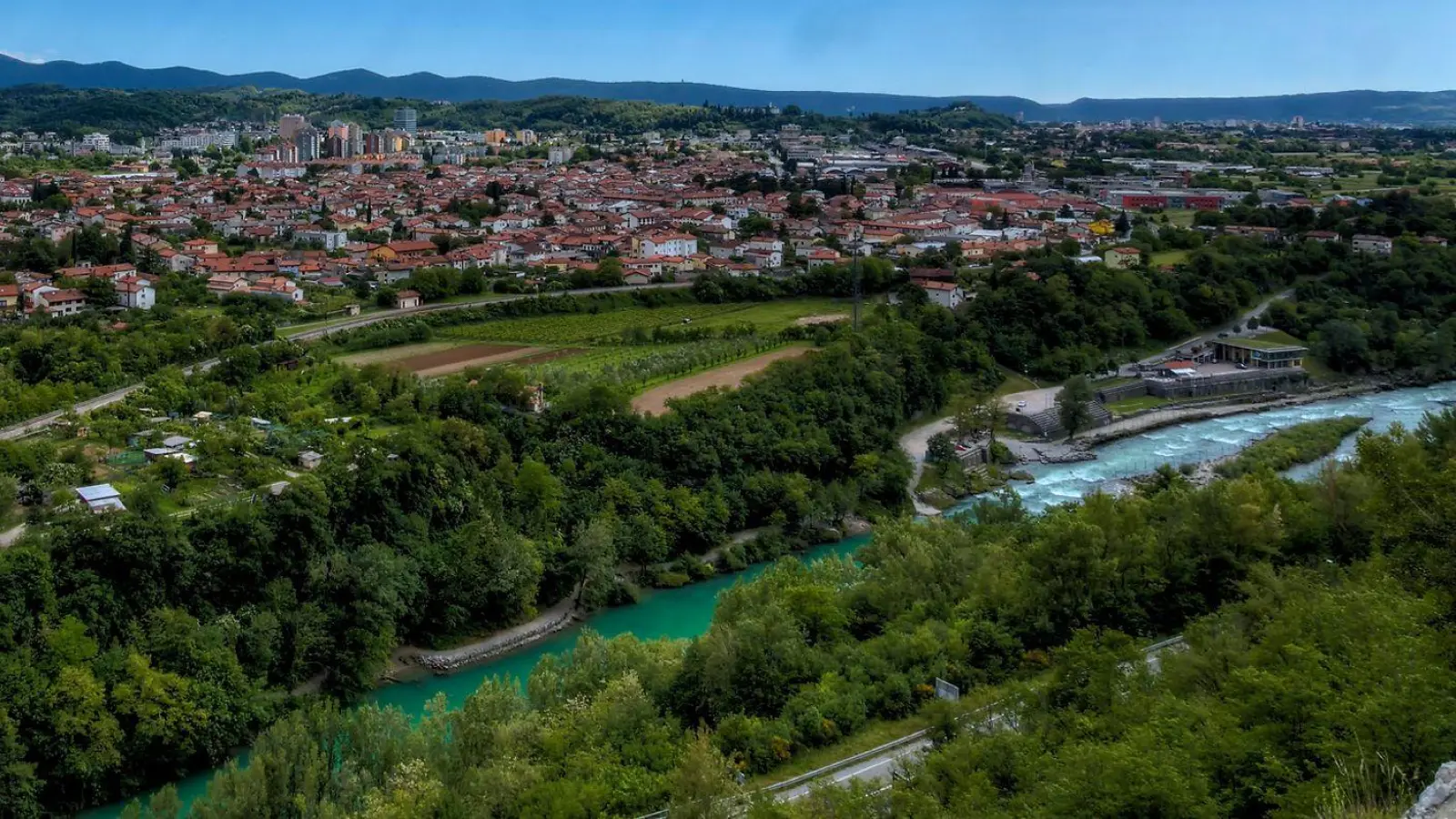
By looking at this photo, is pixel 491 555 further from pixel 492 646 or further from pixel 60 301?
pixel 60 301

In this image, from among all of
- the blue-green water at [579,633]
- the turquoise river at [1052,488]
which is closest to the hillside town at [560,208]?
the turquoise river at [1052,488]

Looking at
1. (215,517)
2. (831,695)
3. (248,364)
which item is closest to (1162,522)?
(831,695)

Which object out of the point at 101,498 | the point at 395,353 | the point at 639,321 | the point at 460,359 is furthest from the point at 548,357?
the point at 101,498

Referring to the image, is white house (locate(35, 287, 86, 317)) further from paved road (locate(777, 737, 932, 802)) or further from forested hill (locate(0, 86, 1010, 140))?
forested hill (locate(0, 86, 1010, 140))

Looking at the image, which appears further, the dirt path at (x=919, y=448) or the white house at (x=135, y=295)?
the white house at (x=135, y=295)

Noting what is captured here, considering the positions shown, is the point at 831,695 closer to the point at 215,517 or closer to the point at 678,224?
the point at 215,517

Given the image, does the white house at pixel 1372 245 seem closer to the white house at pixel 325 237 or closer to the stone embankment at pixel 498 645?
the stone embankment at pixel 498 645
